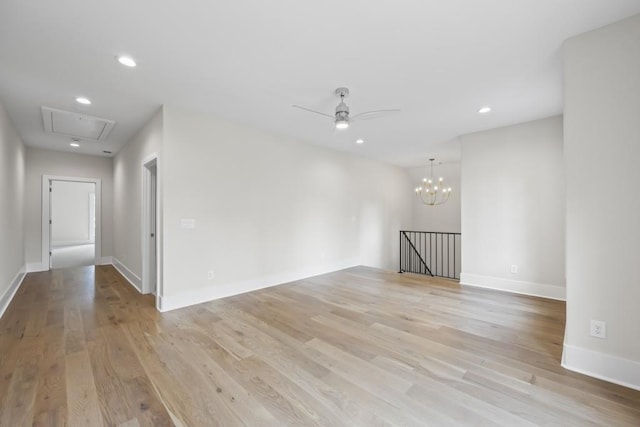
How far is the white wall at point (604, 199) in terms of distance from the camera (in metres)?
1.91

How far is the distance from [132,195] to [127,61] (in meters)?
3.16

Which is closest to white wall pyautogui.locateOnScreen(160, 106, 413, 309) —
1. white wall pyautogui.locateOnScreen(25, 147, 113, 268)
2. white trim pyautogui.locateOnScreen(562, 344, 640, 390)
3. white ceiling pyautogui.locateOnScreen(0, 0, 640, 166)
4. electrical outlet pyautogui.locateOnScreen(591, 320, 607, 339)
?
white ceiling pyautogui.locateOnScreen(0, 0, 640, 166)

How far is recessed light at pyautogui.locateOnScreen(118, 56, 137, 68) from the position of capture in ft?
7.92

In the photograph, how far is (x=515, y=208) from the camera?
4211 mm

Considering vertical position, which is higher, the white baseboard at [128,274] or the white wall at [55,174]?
the white wall at [55,174]

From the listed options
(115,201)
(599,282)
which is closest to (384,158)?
(599,282)

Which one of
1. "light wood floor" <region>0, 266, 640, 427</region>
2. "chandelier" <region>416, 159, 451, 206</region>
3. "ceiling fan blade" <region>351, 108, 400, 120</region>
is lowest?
"light wood floor" <region>0, 266, 640, 427</region>

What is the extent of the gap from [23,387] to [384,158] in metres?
6.73

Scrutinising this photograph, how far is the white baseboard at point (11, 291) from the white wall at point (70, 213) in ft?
22.6

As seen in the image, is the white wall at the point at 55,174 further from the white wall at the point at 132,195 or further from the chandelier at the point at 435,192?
the chandelier at the point at 435,192

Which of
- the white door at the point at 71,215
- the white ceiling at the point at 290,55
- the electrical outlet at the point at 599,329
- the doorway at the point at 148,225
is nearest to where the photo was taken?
the white ceiling at the point at 290,55

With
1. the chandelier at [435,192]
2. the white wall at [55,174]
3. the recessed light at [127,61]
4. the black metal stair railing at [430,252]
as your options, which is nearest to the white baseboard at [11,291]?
the white wall at [55,174]

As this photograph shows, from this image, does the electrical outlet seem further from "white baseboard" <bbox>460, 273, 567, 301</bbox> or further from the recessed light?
the recessed light

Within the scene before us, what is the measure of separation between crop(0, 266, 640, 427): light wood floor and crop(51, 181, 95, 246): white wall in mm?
8965
